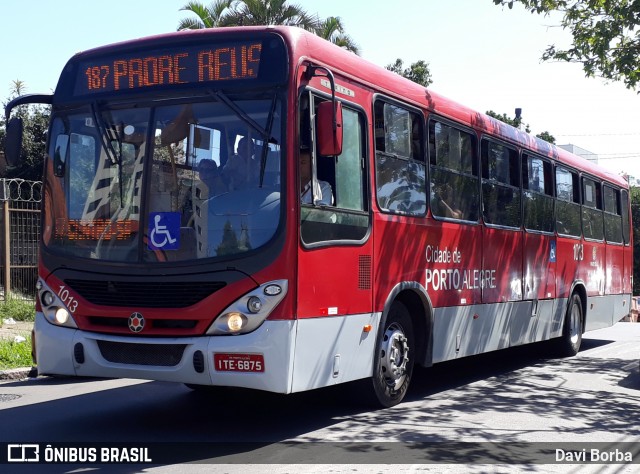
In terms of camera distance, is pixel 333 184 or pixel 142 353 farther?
pixel 333 184

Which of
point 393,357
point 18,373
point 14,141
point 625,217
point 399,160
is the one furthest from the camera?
point 625,217

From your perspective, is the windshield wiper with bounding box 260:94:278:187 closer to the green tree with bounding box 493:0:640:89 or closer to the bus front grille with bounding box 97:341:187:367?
the bus front grille with bounding box 97:341:187:367

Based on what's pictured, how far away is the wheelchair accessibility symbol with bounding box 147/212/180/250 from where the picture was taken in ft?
23.4

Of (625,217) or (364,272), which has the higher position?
(625,217)

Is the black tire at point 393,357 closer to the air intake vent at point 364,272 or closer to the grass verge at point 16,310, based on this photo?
the air intake vent at point 364,272

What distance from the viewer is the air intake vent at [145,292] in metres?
6.97

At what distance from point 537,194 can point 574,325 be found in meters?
3.14

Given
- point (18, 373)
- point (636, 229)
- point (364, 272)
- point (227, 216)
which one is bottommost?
point (18, 373)

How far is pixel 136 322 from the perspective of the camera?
7.12 m

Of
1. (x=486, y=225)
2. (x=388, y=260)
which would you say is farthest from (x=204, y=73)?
(x=486, y=225)

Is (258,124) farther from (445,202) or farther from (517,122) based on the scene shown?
(517,122)

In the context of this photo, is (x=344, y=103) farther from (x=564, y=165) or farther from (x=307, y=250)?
(x=564, y=165)

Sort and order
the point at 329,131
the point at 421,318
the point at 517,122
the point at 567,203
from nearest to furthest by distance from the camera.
Result: 1. the point at 329,131
2. the point at 421,318
3. the point at 567,203
4. the point at 517,122

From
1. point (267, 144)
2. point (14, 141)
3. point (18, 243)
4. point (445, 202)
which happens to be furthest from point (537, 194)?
point (18, 243)
